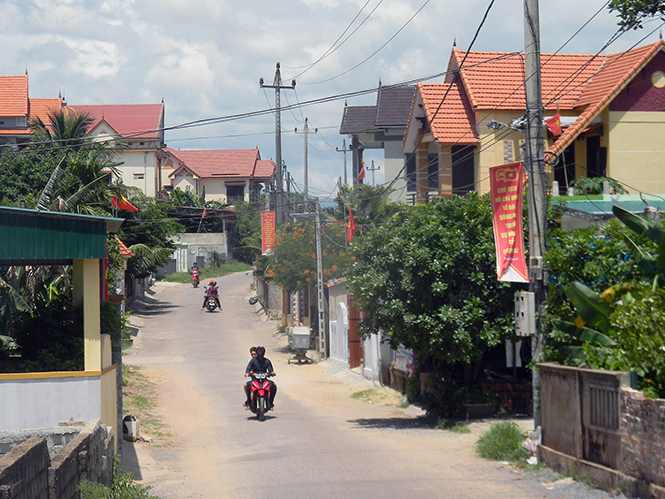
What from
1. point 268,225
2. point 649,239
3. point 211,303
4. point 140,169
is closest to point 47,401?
point 649,239

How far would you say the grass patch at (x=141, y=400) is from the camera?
15617 mm

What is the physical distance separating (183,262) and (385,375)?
43.9 meters

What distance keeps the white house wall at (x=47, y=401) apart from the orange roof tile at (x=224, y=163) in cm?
6607

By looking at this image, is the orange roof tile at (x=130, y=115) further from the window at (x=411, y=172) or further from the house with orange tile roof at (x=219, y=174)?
the window at (x=411, y=172)

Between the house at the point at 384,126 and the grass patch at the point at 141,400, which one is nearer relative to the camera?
the grass patch at the point at 141,400

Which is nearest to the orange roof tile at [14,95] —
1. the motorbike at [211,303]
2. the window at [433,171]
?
the motorbike at [211,303]

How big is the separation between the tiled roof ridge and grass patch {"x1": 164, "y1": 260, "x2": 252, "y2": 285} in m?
41.2

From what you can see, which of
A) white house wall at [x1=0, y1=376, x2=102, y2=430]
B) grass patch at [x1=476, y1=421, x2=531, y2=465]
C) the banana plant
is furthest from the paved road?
the banana plant

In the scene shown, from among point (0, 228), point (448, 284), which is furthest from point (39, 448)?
point (448, 284)

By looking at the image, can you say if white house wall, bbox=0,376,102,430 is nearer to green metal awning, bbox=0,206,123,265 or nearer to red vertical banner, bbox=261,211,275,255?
green metal awning, bbox=0,206,123,265

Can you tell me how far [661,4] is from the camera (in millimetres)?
11211

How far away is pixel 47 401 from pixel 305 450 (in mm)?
4250

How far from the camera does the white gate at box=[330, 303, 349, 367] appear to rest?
2556 centimetres

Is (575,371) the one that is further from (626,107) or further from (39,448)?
(626,107)
